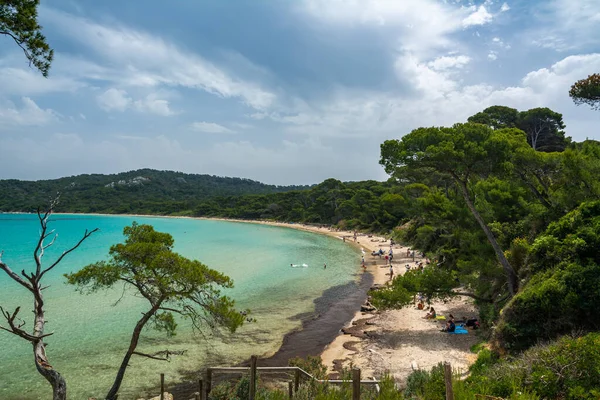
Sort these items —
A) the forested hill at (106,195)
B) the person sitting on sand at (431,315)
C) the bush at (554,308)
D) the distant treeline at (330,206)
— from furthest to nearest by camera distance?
the forested hill at (106,195)
the distant treeline at (330,206)
the person sitting on sand at (431,315)
the bush at (554,308)

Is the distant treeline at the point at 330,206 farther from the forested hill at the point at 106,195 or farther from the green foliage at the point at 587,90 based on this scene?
the green foliage at the point at 587,90

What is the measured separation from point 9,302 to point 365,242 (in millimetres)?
44972

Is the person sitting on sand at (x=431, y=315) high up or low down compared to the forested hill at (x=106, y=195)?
down

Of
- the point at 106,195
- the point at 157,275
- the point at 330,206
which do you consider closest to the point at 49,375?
the point at 157,275

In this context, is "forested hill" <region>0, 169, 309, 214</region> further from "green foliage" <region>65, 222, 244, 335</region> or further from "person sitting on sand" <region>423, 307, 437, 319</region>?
"green foliage" <region>65, 222, 244, 335</region>

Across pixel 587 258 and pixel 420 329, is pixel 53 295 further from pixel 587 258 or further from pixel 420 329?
pixel 587 258

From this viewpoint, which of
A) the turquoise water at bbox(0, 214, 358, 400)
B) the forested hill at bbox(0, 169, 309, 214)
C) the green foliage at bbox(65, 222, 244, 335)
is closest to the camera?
the green foliage at bbox(65, 222, 244, 335)

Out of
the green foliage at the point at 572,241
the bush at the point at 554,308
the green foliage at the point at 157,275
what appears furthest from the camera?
the green foliage at the point at 572,241

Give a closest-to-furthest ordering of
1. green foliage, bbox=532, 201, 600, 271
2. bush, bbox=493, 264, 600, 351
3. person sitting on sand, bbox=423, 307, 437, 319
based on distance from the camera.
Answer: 1. bush, bbox=493, 264, 600, 351
2. green foliage, bbox=532, 201, 600, 271
3. person sitting on sand, bbox=423, 307, 437, 319

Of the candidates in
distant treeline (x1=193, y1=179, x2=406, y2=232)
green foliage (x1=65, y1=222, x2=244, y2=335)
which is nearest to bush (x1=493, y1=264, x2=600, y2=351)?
green foliage (x1=65, y1=222, x2=244, y2=335)

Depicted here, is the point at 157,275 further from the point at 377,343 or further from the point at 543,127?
the point at 543,127

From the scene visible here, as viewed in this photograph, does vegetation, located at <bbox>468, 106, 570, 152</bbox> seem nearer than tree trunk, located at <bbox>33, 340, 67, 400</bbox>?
No

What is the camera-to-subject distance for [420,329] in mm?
17641

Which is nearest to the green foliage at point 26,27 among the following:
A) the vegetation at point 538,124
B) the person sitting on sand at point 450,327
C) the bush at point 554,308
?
the bush at point 554,308
